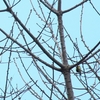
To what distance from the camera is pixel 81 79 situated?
8.73 feet

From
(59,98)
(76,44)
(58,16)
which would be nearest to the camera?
(58,16)

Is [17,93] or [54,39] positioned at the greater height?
[54,39]

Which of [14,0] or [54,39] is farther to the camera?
[54,39]

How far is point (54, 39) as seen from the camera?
2520 mm

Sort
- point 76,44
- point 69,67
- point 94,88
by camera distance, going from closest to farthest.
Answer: point 69,67
point 76,44
point 94,88

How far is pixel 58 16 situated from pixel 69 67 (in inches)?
16.8

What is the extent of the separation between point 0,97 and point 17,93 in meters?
0.29

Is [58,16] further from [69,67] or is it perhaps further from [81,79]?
[81,79]

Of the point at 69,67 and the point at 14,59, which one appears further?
the point at 14,59

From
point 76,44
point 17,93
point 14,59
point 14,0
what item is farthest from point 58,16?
point 17,93

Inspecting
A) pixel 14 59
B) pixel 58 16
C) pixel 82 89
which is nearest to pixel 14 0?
pixel 58 16

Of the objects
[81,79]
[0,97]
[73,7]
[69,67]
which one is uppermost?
[73,7]

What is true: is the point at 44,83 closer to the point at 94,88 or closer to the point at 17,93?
the point at 17,93

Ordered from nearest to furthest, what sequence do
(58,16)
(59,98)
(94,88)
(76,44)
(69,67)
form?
(69,67) → (58,16) → (59,98) → (76,44) → (94,88)
